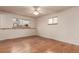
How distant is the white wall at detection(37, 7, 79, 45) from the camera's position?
204 cm

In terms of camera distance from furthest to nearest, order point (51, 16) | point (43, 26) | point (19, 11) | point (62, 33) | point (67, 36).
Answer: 1. point (67, 36)
2. point (62, 33)
3. point (43, 26)
4. point (51, 16)
5. point (19, 11)

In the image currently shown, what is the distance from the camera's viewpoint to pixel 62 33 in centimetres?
224

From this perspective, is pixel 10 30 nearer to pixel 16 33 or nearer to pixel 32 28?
pixel 16 33

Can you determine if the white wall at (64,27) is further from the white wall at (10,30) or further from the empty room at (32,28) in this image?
the white wall at (10,30)

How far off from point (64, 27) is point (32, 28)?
107 centimetres

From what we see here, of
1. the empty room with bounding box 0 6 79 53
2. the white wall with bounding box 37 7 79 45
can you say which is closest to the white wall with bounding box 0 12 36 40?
the empty room with bounding box 0 6 79 53

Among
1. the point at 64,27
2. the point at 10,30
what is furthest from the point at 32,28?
the point at 64,27

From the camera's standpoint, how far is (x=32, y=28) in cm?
188

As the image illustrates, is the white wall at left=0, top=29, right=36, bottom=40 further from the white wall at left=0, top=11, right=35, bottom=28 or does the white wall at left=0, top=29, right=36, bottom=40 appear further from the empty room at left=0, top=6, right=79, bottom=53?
the white wall at left=0, top=11, right=35, bottom=28

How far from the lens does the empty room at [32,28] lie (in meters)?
1.73
